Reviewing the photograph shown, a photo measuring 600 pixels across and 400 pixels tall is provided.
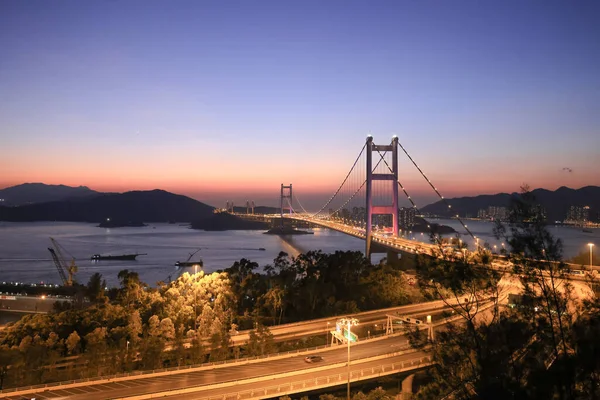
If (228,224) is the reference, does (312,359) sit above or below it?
below

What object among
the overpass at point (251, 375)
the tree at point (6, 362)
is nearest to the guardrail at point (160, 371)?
the overpass at point (251, 375)

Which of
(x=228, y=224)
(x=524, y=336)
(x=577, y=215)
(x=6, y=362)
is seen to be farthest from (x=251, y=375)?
(x=228, y=224)

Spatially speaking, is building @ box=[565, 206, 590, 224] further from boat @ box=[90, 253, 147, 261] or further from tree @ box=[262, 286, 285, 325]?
tree @ box=[262, 286, 285, 325]

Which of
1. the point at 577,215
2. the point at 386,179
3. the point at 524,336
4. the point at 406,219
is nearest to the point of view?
the point at 524,336

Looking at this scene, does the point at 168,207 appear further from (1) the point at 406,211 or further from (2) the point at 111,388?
(2) the point at 111,388

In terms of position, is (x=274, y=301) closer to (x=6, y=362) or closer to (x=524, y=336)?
(x=6, y=362)

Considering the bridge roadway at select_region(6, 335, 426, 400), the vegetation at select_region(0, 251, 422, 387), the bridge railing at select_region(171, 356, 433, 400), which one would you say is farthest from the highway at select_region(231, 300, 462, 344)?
the bridge railing at select_region(171, 356, 433, 400)
